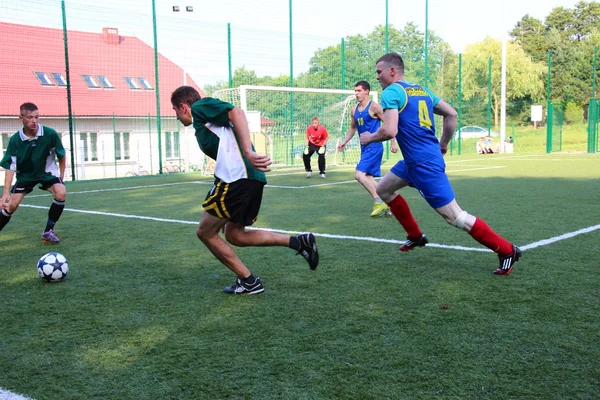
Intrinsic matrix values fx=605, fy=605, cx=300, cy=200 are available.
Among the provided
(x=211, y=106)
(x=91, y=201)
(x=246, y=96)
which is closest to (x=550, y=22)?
(x=246, y=96)

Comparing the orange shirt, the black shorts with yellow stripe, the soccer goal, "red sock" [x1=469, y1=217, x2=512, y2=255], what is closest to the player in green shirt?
the black shorts with yellow stripe

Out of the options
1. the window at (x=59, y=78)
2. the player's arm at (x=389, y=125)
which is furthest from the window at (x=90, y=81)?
the player's arm at (x=389, y=125)

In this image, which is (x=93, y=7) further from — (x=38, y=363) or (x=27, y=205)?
(x=38, y=363)

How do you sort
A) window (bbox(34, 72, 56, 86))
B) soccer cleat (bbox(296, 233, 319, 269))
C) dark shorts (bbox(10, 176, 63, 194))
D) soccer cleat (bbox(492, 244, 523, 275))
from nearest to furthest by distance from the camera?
1. soccer cleat (bbox(296, 233, 319, 269))
2. soccer cleat (bbox(492, 244, 523, 275))
3. dark shorts (bbox(10, 176, 63, 194))
4. window (bbox(34, 72, 56, 86))

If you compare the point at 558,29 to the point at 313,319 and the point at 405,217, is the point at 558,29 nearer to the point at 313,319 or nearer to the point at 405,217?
the point at 405,217

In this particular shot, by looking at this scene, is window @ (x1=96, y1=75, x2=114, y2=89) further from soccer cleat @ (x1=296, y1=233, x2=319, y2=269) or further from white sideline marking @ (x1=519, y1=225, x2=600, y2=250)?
soccer cleat @ (x1=296, y1=233, x2=319, y2=269)

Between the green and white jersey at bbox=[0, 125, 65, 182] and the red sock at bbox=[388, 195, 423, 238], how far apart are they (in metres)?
4.11

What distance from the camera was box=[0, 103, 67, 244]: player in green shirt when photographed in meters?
7.18

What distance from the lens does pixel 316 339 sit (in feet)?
12.0

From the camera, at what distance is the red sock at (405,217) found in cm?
605

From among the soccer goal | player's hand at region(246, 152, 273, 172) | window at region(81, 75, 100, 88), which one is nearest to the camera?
player's hand at region(246, 152, 273, 172)

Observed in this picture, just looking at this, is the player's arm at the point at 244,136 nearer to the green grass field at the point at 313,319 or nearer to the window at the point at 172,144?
the green grass field at the point at 313,319

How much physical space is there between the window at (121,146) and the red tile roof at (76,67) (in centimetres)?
177

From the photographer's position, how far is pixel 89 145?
2480cm
